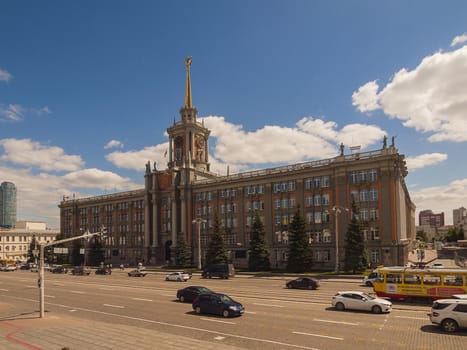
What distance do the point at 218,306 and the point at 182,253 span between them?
189 feet

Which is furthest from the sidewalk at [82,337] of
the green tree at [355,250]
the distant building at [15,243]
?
the distant building at [15,243]

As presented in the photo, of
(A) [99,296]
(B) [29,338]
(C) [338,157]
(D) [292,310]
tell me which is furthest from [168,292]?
(C) [338,157]

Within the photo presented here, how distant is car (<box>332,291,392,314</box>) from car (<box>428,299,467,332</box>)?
5.28 meters

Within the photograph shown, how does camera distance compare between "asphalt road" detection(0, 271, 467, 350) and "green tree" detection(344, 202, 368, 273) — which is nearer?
"asphalt road" detection(0, 271, 467, 350)

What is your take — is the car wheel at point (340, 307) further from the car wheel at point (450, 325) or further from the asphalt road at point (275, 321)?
the car wheel at point (450, 325)

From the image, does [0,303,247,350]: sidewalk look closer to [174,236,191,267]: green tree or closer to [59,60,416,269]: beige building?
[59,60,416,269]: beige building

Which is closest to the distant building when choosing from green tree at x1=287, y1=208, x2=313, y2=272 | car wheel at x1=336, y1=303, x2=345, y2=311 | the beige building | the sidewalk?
the beige building

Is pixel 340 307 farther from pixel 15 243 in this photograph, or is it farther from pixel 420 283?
pixel 15 243

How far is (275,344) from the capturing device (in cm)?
1977

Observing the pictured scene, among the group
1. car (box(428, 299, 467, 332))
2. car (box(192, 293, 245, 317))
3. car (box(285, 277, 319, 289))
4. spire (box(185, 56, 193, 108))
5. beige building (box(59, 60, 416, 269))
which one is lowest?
car (box(285, 277, 319, 289))

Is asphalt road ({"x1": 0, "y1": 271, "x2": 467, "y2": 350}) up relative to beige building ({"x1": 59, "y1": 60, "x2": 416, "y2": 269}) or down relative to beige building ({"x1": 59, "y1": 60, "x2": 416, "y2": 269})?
down

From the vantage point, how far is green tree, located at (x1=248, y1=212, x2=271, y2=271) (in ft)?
232

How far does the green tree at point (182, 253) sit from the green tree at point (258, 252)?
18385 mm

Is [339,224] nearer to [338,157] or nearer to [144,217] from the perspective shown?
[338,157]
